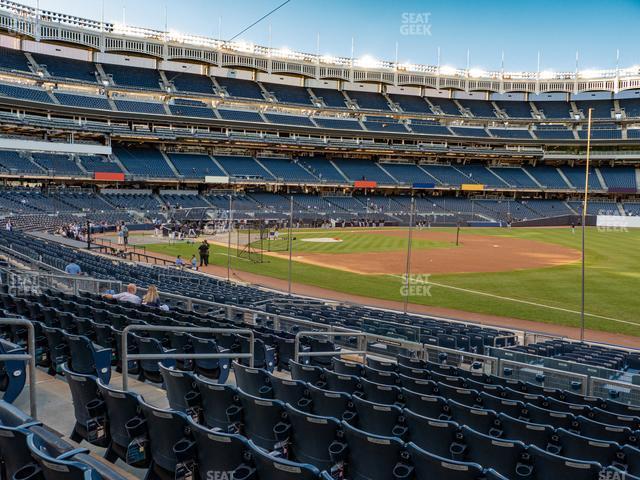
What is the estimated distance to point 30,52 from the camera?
68125 millimetres

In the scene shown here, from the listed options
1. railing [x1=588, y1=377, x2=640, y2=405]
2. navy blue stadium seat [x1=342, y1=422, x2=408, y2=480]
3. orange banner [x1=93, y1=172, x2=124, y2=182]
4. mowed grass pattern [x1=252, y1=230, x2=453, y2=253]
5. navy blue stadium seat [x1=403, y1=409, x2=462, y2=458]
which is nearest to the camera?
navy blue stadium seat [x1=342, y1=422, x2=408, y2=480]

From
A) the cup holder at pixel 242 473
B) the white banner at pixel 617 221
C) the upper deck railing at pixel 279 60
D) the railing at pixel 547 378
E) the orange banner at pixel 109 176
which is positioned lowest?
the railing at pixel 547 378

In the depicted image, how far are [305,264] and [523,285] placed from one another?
47.7 feet

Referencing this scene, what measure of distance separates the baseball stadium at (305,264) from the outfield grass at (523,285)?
298mm

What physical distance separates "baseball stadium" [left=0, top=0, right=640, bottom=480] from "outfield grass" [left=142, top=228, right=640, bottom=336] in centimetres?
30

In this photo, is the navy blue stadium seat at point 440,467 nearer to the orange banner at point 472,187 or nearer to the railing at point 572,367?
the railing at point 572,367

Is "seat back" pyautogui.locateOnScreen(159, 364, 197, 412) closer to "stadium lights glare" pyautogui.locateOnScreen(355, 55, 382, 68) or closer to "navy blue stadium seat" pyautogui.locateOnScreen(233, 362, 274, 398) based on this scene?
"navy blue stadium seat" pyautogui.locateOnScreen(233, 362, 274, 398)

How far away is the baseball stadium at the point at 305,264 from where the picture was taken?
5582 millimetres

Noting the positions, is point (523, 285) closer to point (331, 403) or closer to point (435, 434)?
point (331, 403)

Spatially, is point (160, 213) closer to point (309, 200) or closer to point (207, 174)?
point (207, 174)

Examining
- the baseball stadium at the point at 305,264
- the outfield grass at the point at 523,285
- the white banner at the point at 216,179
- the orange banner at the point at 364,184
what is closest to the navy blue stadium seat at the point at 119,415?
the baseball stadium at the point at 305,264

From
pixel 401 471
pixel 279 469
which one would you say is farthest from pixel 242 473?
pixel 401 471

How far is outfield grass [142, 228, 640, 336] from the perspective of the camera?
23547 mm

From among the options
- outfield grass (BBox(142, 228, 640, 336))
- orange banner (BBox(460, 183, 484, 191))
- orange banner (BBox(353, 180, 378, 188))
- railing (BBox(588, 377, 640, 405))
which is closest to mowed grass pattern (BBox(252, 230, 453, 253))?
outfield grass (BBox(142, 228, 640, 336))
